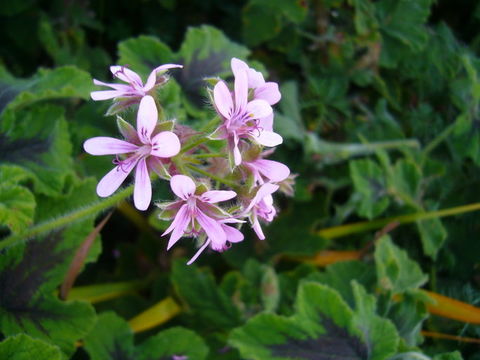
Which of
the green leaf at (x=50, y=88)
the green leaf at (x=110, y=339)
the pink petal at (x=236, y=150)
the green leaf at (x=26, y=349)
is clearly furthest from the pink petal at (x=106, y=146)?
the green leaf at (x=110, y=339)

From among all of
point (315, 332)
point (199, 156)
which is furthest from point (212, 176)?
point (315, 332)

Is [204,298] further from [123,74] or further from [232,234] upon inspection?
[123,74]

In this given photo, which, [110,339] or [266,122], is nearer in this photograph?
[266,122]

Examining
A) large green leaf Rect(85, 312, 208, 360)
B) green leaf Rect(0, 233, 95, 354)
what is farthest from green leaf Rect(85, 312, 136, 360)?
green leaf Rect(0, 233, 95, 354)

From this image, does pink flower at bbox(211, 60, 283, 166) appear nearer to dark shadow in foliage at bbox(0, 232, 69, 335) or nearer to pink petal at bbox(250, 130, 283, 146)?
pink petal at bbox(250, 130, 283, 146)

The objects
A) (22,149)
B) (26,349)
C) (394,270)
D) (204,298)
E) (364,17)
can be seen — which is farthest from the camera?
(364,17)

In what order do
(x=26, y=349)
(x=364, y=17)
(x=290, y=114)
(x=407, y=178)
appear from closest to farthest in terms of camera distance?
(x=26, y=349)
(x=407, y=178)
(x=364, y=17)
(x=290, y=114)

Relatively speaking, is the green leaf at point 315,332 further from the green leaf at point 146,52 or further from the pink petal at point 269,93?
the green leaf at point 146,52
